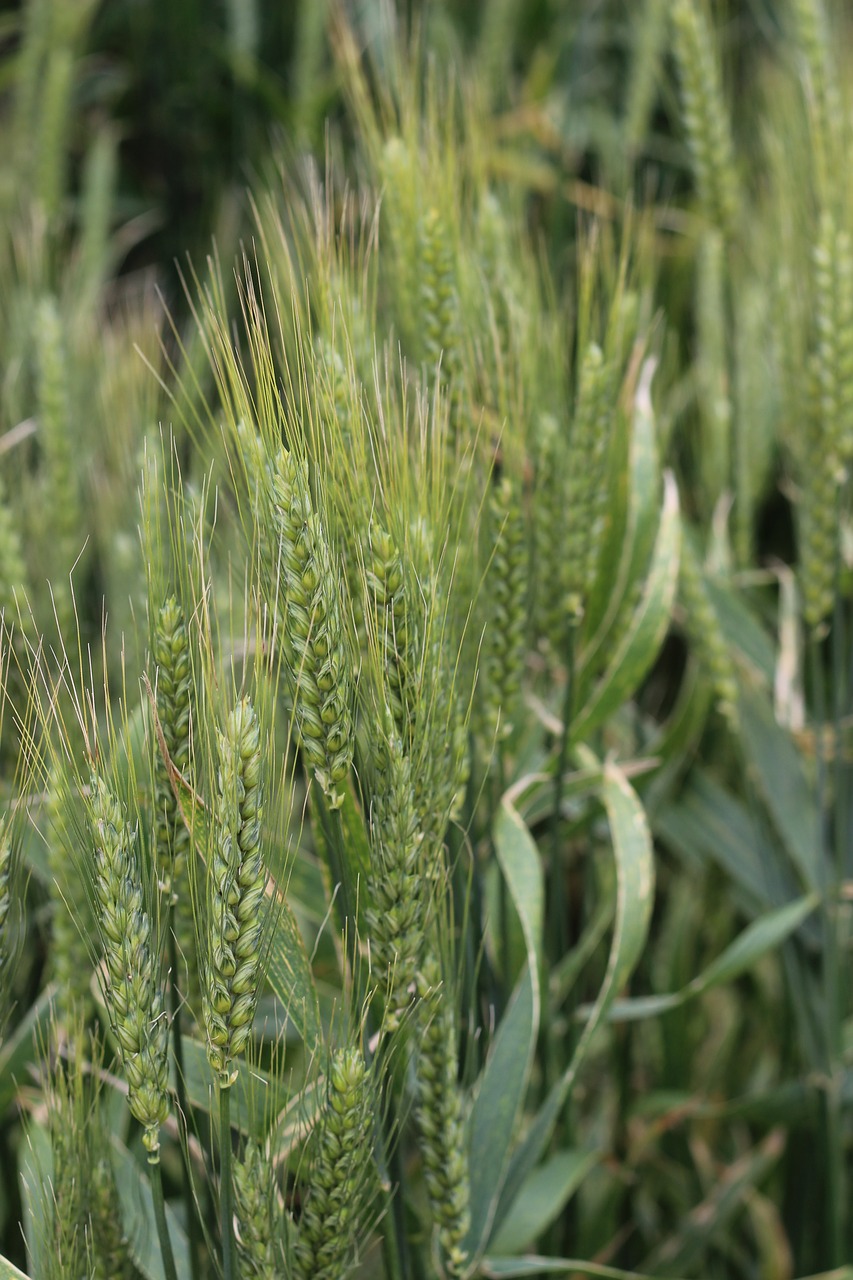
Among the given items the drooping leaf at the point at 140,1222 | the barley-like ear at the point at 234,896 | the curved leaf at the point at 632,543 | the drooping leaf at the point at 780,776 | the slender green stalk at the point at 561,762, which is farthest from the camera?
the drooping leaf at the point at 780,776

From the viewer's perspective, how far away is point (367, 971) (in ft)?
1.71

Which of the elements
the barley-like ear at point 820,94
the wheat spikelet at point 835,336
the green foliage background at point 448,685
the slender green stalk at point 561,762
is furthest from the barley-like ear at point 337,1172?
the barley-like ear at point 820,94

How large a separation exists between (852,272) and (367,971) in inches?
19.0

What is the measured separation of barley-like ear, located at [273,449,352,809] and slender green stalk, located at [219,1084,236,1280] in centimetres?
11

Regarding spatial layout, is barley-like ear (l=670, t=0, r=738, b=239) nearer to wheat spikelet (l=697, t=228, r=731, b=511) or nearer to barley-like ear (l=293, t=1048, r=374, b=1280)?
wheat spikelet (l=697, t=228, r=731, b=511)

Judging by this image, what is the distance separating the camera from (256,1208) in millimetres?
458

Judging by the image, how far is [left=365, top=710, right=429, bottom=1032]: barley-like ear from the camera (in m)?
0.45

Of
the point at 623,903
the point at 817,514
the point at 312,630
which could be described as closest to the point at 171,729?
the point at 312,630

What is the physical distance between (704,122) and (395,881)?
1.96 feet

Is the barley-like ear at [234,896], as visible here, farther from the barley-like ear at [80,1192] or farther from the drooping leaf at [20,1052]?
the drooping leaf at [20,1052]

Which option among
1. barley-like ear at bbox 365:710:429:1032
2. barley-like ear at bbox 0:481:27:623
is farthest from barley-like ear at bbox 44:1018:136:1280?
barley-like ear at bbox 0:481:27:623

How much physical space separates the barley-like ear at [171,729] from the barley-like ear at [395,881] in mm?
74

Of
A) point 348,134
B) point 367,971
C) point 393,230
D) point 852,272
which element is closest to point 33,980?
point 367,971

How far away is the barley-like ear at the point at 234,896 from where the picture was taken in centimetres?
42
